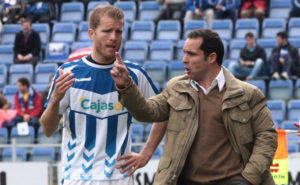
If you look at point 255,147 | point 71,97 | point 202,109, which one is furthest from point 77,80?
point 255,147

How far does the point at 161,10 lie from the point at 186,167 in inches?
516

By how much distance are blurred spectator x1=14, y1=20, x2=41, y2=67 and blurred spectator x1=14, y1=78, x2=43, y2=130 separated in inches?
102

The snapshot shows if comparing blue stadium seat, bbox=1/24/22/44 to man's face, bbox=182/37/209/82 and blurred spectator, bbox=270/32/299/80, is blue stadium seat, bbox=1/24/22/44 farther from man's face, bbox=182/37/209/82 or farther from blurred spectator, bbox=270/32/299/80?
man's face, bbox=182/37/209/82

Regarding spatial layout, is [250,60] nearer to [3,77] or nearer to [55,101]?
[3,77]

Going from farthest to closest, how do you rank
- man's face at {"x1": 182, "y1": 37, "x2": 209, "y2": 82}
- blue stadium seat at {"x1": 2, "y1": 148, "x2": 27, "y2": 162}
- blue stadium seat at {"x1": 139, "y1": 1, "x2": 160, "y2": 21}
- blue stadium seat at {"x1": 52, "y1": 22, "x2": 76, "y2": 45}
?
blue stadium seat at {"x1": 139, "y1": 1, "x2": 160, "y2": 21}
blue stadium seat at {"x1": 52, "y1": 22, "x2": 76, "y2": 45}
blue stadium seat at {"x1": 2, "y1": 148, "x2": 27, "y2": 162}
man's face at {"x1": 182, "y1": 37, "x2": 209, "y2": 82}

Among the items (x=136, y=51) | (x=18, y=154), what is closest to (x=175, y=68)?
(x=136, y=51)

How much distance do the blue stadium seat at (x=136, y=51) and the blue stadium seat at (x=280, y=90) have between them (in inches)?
125

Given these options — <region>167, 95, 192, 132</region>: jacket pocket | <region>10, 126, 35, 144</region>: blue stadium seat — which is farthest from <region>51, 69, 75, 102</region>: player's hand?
<region>10, 126, 35, 144</region>: blue stadium seat

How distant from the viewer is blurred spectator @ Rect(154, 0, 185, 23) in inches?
689

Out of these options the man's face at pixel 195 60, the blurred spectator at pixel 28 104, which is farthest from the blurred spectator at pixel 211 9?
the man's face at pixel 195 60

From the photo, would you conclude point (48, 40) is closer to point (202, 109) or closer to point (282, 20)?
point (282, 20)

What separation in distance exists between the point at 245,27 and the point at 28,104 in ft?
17.3

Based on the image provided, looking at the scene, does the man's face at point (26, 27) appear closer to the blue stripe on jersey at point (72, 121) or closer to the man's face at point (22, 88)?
the man's face at point (22, 88)

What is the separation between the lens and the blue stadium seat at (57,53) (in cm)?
1651
